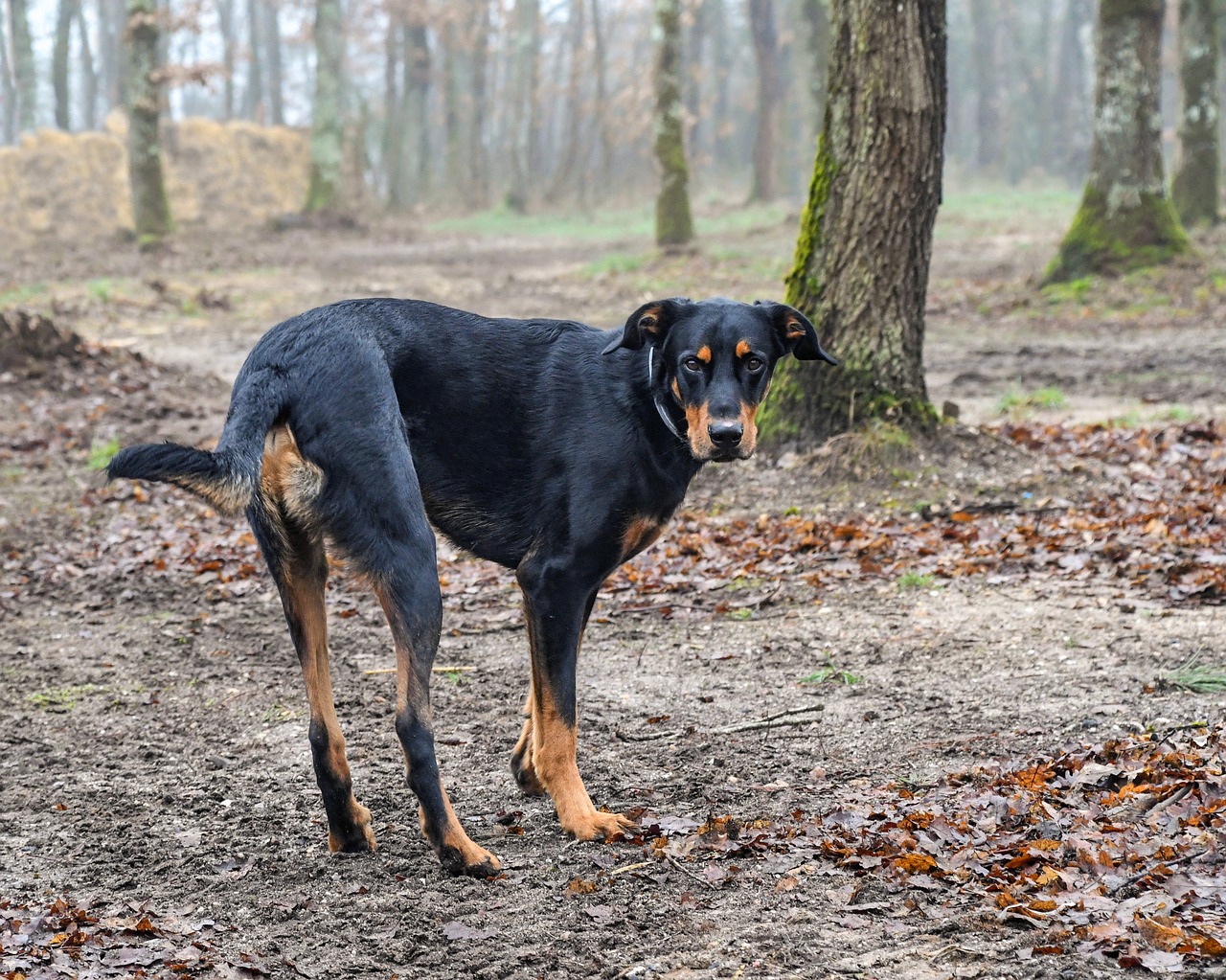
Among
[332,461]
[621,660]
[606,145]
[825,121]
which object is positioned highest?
[606,145]

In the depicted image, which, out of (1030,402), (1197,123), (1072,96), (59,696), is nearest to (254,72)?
(1072,96)

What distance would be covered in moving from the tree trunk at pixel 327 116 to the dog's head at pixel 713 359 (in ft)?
91.6

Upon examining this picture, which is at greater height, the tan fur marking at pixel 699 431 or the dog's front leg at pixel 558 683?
the tan fur marking at pixel 699 431

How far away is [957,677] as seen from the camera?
546 cm

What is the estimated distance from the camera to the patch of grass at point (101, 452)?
10.4 m

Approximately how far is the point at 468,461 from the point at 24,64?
3962 cm

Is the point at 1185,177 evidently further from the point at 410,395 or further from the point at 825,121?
the point at 410,395

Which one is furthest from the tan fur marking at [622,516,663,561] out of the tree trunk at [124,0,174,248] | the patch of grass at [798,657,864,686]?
the tree trunk at [124,0,174,248]

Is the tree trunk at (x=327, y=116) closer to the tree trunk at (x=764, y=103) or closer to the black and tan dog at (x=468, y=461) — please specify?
the tree trunk at (x=764, y=103)

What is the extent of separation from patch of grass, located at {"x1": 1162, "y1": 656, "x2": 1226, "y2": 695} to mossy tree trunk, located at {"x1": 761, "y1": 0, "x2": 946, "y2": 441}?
3380 millimetres

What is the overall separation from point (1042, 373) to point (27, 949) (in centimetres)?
1109

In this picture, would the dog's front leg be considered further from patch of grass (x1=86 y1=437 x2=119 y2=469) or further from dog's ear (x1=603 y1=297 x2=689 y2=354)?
patch of grass (x1=86 y1=437 x2=119 y2=469)

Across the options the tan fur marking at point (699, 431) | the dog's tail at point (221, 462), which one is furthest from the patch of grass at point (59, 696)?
the tan fur marking at point (699, 431)

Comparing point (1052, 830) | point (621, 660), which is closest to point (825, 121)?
point (621, 660)
